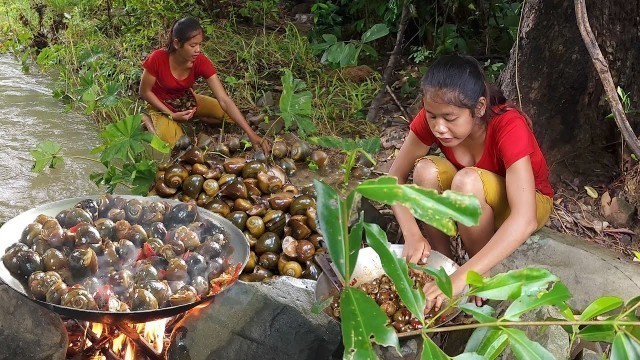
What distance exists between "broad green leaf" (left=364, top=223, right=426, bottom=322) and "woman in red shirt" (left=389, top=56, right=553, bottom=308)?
102 centimetres

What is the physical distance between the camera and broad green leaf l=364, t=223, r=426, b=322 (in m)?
1.36

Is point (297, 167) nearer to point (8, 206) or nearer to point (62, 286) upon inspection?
point (8, 206)

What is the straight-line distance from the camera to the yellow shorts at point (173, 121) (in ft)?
14.6

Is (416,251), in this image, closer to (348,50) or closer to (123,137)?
(123,137)

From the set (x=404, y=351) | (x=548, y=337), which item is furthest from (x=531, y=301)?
(x=548, y=337)

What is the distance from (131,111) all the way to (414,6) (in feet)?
7.71

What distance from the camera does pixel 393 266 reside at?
53.7 inches

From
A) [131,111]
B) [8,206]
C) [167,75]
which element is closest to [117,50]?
[131,111]

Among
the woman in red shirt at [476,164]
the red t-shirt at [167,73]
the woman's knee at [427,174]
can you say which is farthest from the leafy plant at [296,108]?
the woman's knee at [427,174]

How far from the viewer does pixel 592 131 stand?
379 cm

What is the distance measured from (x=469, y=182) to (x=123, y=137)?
6.06ft

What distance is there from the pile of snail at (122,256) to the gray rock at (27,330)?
16 centimetres

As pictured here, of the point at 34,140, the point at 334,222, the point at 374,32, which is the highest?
the point at 334,222

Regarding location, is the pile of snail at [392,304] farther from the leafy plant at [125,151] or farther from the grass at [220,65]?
the grass at [220,65]
